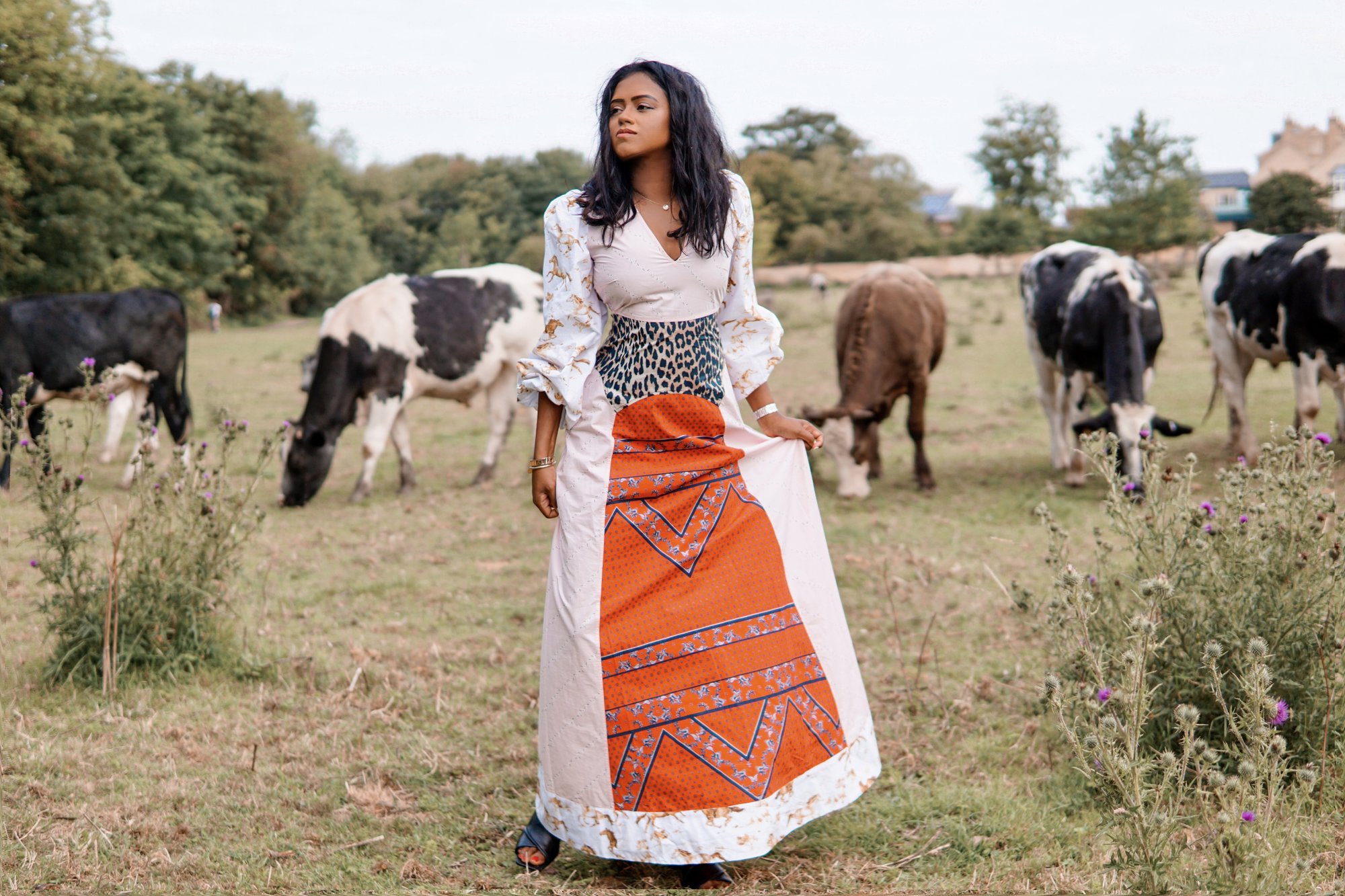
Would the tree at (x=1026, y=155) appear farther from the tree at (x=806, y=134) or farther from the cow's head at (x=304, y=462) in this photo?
the cow's head at (x=304, y=462)

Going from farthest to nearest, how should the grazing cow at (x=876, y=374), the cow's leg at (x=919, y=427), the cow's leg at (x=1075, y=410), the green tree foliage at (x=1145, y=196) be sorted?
the green tree foliage at (x=1145, y=196), the cow's leg at (x=919, y=427), the cow's leg at (x=1075, y=410), the grazing cow at (x=876, y=374)

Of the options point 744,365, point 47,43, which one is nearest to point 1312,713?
point 744,365

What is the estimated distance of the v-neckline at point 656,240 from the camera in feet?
10.3

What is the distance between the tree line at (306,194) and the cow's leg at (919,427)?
4.11 m

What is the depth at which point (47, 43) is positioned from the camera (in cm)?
2688

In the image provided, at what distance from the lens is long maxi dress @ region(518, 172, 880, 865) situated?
2967 millimetres

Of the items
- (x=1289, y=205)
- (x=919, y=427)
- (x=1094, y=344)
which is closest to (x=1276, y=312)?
(x=1094, y=344)

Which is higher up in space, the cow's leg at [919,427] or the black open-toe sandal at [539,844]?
the cow's leg at [919,427]

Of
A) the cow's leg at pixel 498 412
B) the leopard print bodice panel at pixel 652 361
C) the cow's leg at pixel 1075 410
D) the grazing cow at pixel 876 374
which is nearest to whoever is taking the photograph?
the leopard print bodice panel at pixel 652 361

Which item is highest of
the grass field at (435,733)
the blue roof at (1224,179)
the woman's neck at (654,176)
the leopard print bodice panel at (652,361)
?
the blue roof at (1224,179)

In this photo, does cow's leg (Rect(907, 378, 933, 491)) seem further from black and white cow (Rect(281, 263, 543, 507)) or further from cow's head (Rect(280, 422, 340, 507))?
cow's head (Rect(280, 422, 340, 507))

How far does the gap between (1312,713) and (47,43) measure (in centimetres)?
3064

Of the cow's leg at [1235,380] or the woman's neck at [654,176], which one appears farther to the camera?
the cow's leg at [1235,380]

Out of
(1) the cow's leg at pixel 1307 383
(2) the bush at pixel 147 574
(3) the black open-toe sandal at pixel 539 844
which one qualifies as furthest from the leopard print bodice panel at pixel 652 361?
(1) the cow's leg at pixel 1307 383
